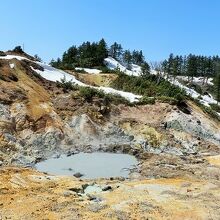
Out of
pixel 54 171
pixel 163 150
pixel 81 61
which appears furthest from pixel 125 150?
pixel 81 61

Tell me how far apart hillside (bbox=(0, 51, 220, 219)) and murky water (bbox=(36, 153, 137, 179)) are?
35.8 inches

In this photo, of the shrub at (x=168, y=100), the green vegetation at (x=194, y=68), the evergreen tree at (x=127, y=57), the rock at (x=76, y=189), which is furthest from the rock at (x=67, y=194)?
the evergreen tree at (x=127, y=57)

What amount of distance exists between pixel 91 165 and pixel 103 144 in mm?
5938

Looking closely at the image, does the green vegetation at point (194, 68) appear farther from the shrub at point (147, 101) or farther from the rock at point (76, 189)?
the rock at point (76, 189)

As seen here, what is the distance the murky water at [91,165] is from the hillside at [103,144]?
91cm

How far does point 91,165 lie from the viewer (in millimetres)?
36031

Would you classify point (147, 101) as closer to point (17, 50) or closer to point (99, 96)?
point (99, 96)

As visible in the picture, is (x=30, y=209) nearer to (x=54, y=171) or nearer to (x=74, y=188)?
(x=74, y=188)

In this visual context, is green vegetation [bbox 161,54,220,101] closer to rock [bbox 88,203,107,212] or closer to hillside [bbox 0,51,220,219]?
hillside [bbox 0,51,220,219]

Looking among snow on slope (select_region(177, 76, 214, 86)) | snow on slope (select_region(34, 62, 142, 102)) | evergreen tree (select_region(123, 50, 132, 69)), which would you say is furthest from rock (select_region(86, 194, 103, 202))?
evergreen tree (select_region(123, 50, 132, 69))

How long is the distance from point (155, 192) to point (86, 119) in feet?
59.6

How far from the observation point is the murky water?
1347 inches

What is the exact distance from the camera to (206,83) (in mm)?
152125

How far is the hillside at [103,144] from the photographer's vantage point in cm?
2475
